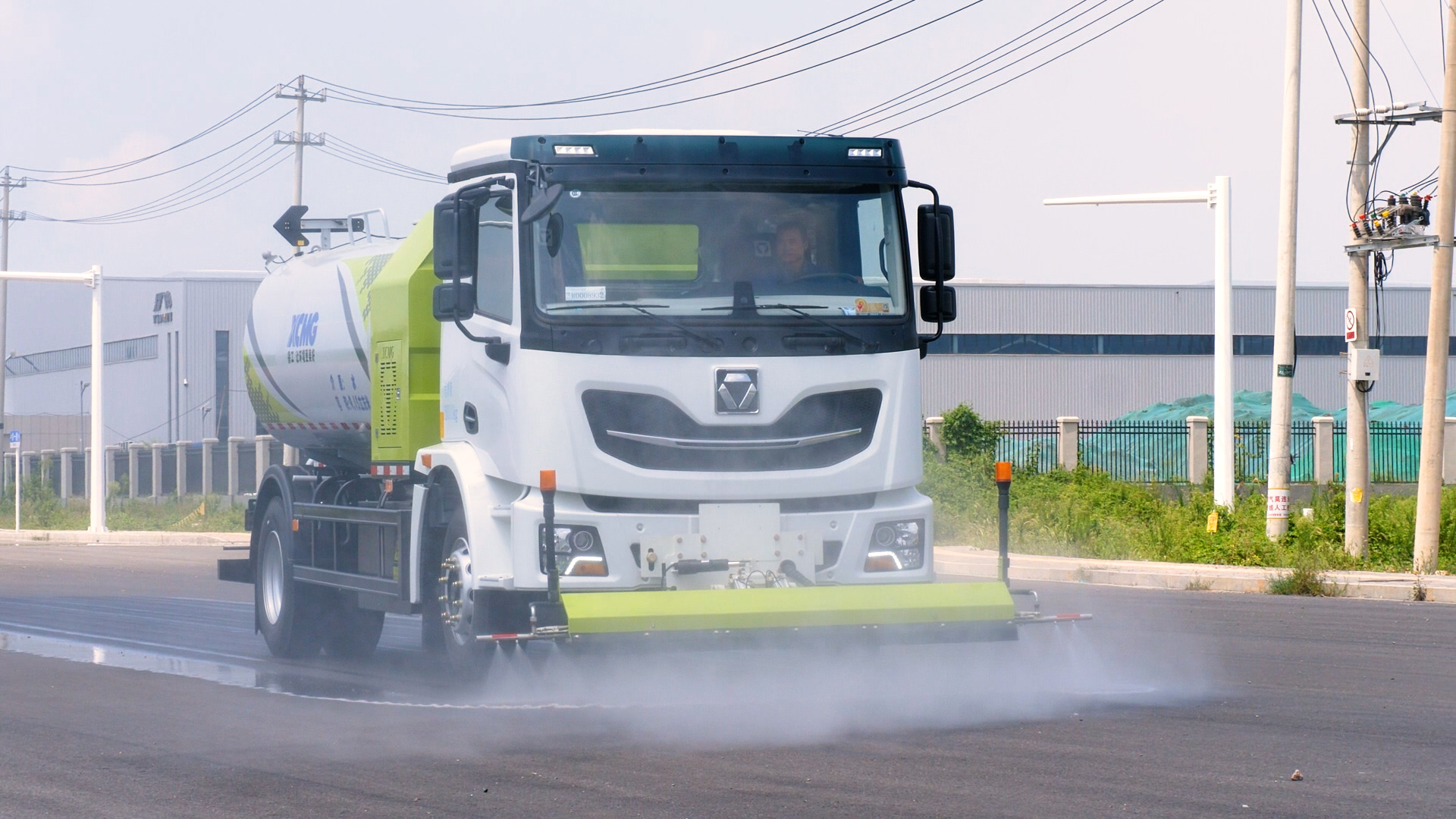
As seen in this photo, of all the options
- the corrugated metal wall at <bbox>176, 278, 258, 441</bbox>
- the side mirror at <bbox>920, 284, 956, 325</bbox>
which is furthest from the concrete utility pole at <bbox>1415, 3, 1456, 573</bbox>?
the corrugated metal wall at <bbox>176, 278, 258, 441</bbox>

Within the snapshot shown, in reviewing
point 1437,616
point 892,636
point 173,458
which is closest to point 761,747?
point 892,636

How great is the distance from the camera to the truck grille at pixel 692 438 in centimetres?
908

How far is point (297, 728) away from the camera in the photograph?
9078 millimetres

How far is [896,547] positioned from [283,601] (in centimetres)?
588

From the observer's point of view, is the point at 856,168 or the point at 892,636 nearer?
the point at 892,636

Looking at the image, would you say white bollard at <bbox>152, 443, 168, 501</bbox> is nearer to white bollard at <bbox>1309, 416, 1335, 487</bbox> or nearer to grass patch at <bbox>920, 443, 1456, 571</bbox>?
grass patch at <bbox>920, 443, 1456, 571</bbox>

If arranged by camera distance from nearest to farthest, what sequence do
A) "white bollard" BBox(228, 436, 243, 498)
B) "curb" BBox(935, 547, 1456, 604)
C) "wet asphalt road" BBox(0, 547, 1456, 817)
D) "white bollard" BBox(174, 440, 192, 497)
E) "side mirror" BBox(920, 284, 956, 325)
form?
"wet asphalt road" BBox(0, 547, 1456, 817)
"side mirror" BBox(920, 284, 956, 325)
"curb" BBox(935, 547, 1456, 604)
"white bollard" BBox(228, 436, 243, 498)
"white bollard" BBox(174, 440, 192, 497)

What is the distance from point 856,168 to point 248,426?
67.1m

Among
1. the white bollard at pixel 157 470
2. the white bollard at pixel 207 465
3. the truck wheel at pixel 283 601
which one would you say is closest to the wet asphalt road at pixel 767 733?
the truck wheel at pixel 283 601

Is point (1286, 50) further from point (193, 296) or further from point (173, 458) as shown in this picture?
point (193, 296)

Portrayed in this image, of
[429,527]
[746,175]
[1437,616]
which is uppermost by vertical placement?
[746,175]

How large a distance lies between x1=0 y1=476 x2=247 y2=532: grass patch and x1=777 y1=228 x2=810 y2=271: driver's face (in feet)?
109

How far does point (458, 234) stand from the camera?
372 inches

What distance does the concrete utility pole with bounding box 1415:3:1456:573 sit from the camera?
20.0 meters
